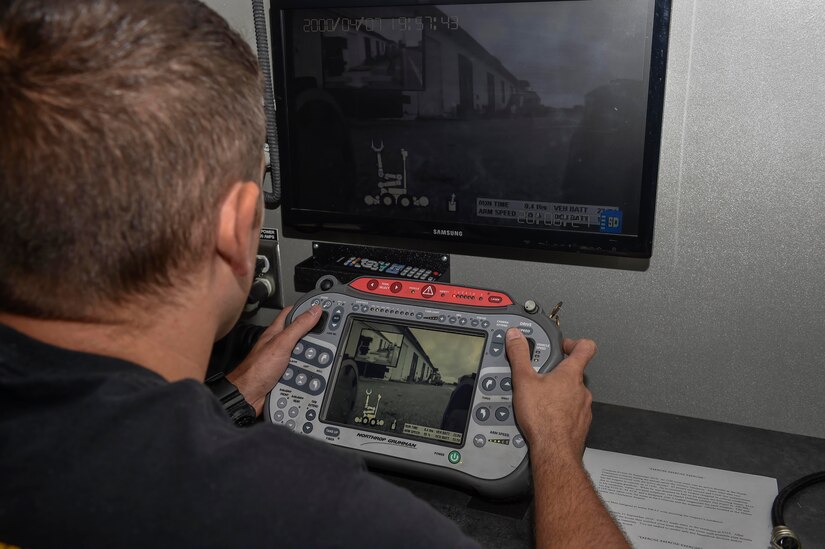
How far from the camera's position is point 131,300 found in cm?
64

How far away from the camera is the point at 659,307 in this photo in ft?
3.78

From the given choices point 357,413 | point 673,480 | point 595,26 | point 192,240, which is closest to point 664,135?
point 595,26

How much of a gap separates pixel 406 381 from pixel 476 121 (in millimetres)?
420

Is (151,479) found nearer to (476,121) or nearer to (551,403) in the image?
(551,403)

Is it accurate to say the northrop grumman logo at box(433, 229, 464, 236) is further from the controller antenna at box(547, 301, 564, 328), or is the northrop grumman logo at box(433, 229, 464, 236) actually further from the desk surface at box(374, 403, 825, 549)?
the desk surface at box(374, 403, 825, 549)

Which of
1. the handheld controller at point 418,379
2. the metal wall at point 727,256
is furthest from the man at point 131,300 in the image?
the metal wall at point 727,256

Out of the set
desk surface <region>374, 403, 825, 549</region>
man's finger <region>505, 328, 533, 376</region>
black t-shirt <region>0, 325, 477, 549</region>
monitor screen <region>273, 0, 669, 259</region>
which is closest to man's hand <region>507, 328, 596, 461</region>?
man's finger <region>505, 328, 533, 376</region>

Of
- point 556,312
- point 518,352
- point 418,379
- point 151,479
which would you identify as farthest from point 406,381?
point 151,479

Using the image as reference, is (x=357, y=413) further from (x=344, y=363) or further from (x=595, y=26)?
(x=595, y=26)

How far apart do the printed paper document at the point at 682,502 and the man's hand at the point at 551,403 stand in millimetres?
124

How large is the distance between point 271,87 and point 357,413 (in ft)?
2.00

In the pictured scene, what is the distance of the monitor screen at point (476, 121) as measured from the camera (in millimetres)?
1029

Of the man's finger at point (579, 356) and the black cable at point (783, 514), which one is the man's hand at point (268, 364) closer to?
the man's finger at point (579, 356)

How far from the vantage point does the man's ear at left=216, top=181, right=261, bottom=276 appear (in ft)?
2.24
